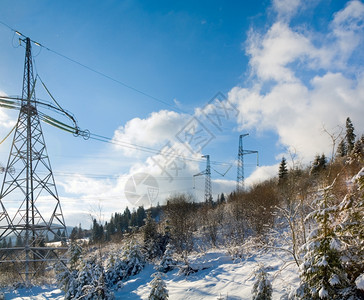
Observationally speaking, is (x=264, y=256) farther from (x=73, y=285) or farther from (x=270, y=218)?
(x=73, y=285)

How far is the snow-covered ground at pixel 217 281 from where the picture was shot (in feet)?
30.0

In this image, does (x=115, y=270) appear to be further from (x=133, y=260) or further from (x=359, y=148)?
(x=359, y=148)

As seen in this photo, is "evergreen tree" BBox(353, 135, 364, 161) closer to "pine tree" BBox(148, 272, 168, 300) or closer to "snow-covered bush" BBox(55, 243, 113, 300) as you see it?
"pine tree" BBox(148, 272, 168, 300)

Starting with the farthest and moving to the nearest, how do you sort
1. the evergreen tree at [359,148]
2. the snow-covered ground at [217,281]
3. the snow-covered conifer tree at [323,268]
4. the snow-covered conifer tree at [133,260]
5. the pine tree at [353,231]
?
the snow-covered conifer tree at [133,260]
the snow-covered ground at [217,281]
the evergreen tree at [359,148]
the pine tree at [353,231]
the snow-covered conifer tree at [323,268]

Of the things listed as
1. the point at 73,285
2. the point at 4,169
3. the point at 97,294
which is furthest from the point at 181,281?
the point at 4,169

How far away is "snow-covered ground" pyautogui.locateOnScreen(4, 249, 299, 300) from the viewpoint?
30.0 feet

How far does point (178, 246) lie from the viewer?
22203 mm

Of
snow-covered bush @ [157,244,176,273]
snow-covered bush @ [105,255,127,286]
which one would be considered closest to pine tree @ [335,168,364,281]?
snow-covered bush @ [157,244,176,273]

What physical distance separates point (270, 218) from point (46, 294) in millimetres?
17836

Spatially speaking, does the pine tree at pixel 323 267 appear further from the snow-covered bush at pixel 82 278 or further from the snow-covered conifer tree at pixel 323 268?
the snow-covered bush at pixel 82 278

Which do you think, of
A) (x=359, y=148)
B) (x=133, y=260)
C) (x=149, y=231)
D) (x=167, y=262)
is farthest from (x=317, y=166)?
(x=149, y=231)

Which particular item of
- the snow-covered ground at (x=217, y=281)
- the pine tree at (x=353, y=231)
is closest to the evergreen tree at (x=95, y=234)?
the snow-covered ground at (x=217, y=281)

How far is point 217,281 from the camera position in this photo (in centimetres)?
1156

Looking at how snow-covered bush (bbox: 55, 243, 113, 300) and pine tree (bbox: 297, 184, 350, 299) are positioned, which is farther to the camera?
snow-covered bush (bbox: 55, 243, 113, 300)
